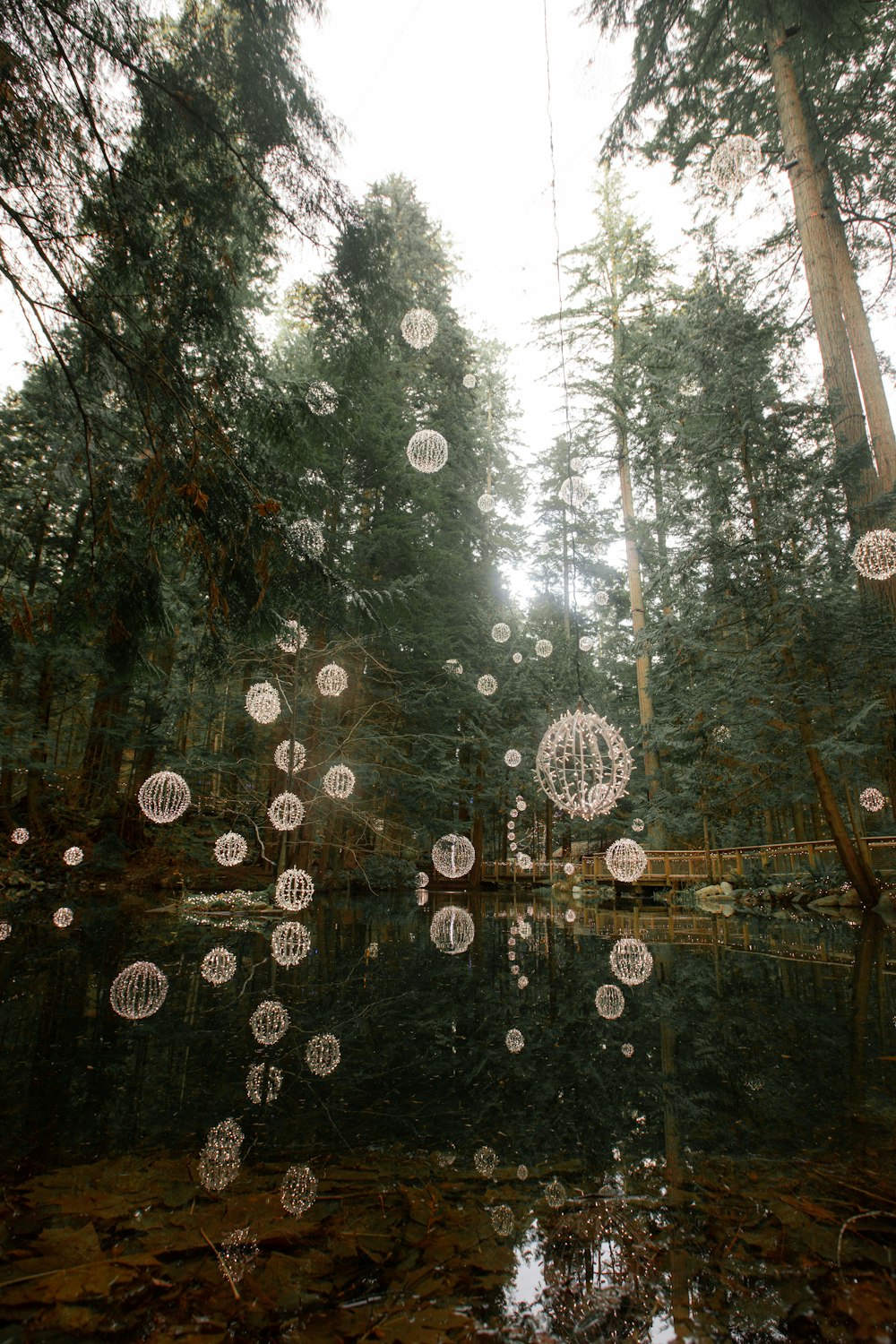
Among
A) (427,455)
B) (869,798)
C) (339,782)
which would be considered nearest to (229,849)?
(339,782)

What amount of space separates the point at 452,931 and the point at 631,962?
9.11ft

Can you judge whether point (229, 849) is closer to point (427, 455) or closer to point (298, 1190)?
point (427, 455)

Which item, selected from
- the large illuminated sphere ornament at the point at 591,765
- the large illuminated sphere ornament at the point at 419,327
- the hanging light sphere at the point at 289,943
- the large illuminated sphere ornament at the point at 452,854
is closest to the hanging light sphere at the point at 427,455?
the large illuminated sphere ornament at the point at 419,327

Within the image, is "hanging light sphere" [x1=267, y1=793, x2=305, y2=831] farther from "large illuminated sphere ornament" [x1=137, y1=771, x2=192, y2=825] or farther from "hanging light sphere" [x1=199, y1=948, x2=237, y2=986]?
"hanging light sphere" [x1=199, y1=948, x2=237, y2=986]

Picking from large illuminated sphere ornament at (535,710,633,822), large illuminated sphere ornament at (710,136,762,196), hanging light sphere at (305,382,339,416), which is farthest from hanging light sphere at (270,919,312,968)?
large illuminated sphere ornament at (710,136,762,196)

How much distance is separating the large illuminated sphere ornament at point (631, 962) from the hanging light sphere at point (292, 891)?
477 centimetres

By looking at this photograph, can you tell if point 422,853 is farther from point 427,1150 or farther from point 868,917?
point 427,1150

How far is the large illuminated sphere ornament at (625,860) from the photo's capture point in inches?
452

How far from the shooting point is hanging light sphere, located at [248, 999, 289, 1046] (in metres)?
2.86

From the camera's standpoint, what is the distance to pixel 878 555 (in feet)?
24.7

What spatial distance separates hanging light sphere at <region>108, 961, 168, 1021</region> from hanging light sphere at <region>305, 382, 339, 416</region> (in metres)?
4.43

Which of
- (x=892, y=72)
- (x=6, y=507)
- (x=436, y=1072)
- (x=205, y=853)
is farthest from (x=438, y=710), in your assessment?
(x=892, y=72)

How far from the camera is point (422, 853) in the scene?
60.6 feet

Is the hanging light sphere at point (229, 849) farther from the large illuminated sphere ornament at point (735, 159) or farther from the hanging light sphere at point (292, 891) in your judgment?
the large illuminated sphere ornament at point (735, 159)
